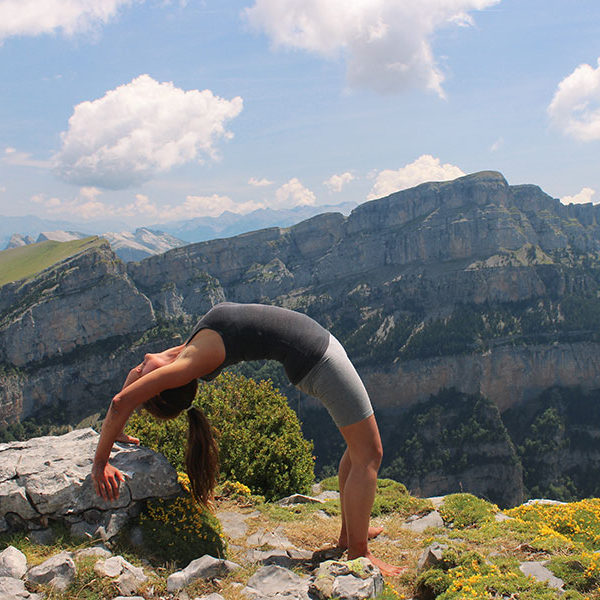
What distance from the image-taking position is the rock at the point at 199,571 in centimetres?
562

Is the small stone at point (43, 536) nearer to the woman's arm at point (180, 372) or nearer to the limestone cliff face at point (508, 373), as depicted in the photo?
the woman's arm at point (180, 372)

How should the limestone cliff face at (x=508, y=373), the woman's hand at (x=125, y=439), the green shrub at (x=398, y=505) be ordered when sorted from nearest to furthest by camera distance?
the woman's hand at (x=125, y=439) < the green shrub at (x=398, y=505) < the limestone cliff face at (x=508, y=373)

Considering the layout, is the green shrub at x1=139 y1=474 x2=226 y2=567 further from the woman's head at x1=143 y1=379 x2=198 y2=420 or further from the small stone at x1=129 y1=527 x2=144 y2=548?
the woman's head at x1=143 y1=379 x2=198 y2=420

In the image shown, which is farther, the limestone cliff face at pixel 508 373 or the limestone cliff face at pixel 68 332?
the limestone cliff face at pixel 508 373

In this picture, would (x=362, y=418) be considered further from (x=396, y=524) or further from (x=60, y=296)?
(x=60, y=296)

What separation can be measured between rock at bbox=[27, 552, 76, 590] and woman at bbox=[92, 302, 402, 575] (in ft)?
3.37

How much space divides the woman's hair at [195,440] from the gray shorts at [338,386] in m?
1.59

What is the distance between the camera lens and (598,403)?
145875 millimetres

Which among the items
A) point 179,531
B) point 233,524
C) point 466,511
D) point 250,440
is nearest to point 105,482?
point 179,531

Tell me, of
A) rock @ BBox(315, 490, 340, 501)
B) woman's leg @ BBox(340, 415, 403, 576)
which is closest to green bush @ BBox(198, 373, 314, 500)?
rock @ BBox(315, 490, 340, 501)

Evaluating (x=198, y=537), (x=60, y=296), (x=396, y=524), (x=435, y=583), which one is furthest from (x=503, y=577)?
(x=60, y=296)

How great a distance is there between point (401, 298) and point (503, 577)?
194m

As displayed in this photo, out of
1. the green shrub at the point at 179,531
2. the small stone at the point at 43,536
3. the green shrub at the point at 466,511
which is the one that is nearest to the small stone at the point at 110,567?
the green shrub at the point at 179,531

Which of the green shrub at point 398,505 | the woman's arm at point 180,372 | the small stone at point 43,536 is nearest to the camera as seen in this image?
the woman's arm at point 180,372
